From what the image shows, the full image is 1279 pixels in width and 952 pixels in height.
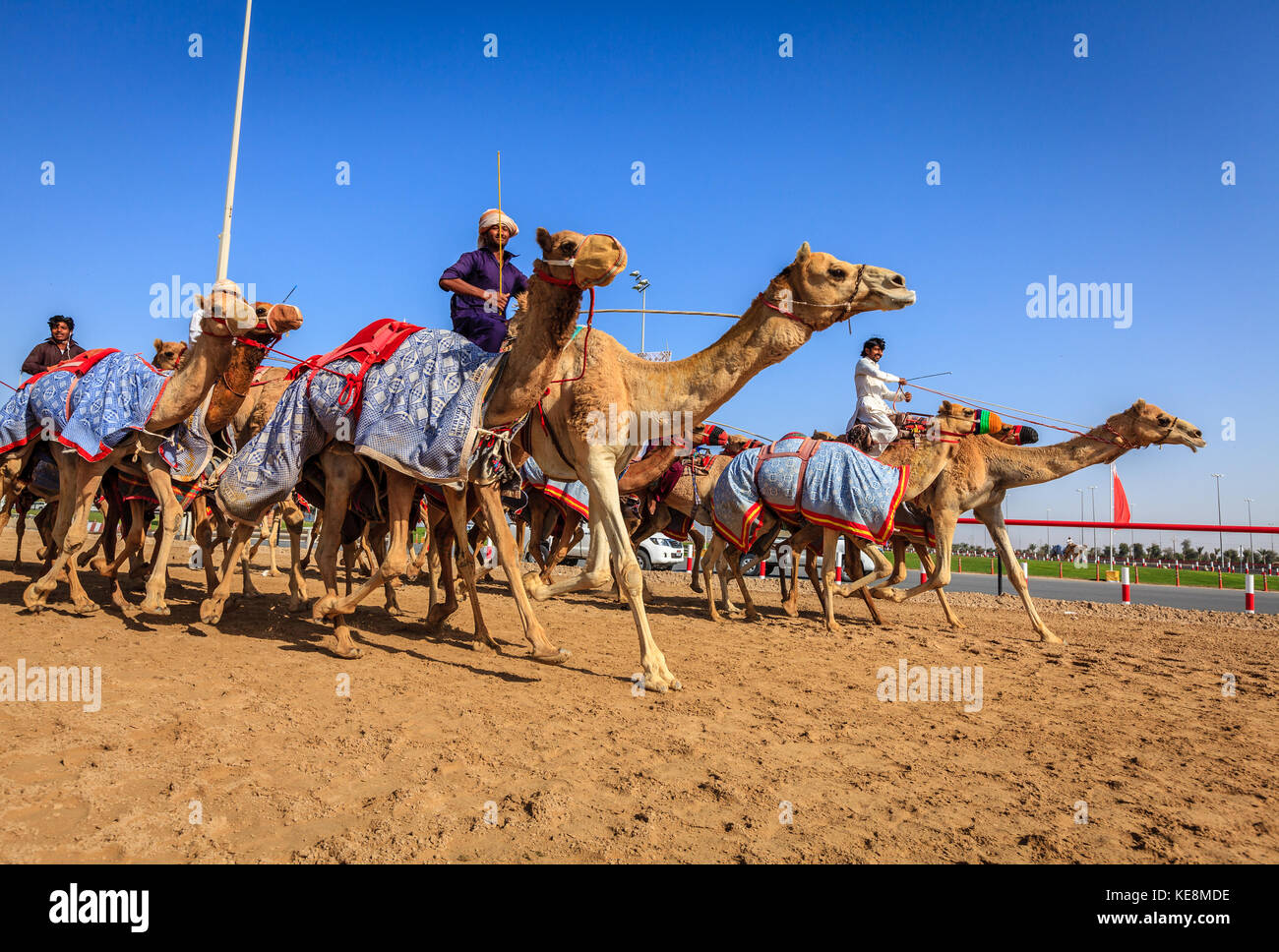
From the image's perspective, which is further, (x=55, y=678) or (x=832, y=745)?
(x=55, y=678)

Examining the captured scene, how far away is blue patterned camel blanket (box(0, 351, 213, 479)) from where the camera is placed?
7105 millimetres

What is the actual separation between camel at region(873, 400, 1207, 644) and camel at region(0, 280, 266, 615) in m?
8.16

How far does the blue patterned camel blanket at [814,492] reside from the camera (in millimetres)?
9555

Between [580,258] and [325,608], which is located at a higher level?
[580,258]

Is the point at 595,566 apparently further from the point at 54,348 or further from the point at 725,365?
the point at 54,348

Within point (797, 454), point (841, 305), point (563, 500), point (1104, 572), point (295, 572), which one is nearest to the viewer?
point (841, 305)

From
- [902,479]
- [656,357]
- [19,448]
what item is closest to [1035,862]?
[656,357]

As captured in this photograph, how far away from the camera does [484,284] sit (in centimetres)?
713

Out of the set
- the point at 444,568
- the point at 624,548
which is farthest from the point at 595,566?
the point at 444,568

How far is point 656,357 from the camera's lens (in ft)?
25.3

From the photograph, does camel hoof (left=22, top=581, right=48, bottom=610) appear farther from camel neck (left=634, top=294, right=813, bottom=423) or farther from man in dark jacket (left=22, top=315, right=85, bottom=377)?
camel neck (left=634, top=294, right=813, bottom=423)

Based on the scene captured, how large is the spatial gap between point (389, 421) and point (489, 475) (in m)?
0.88
